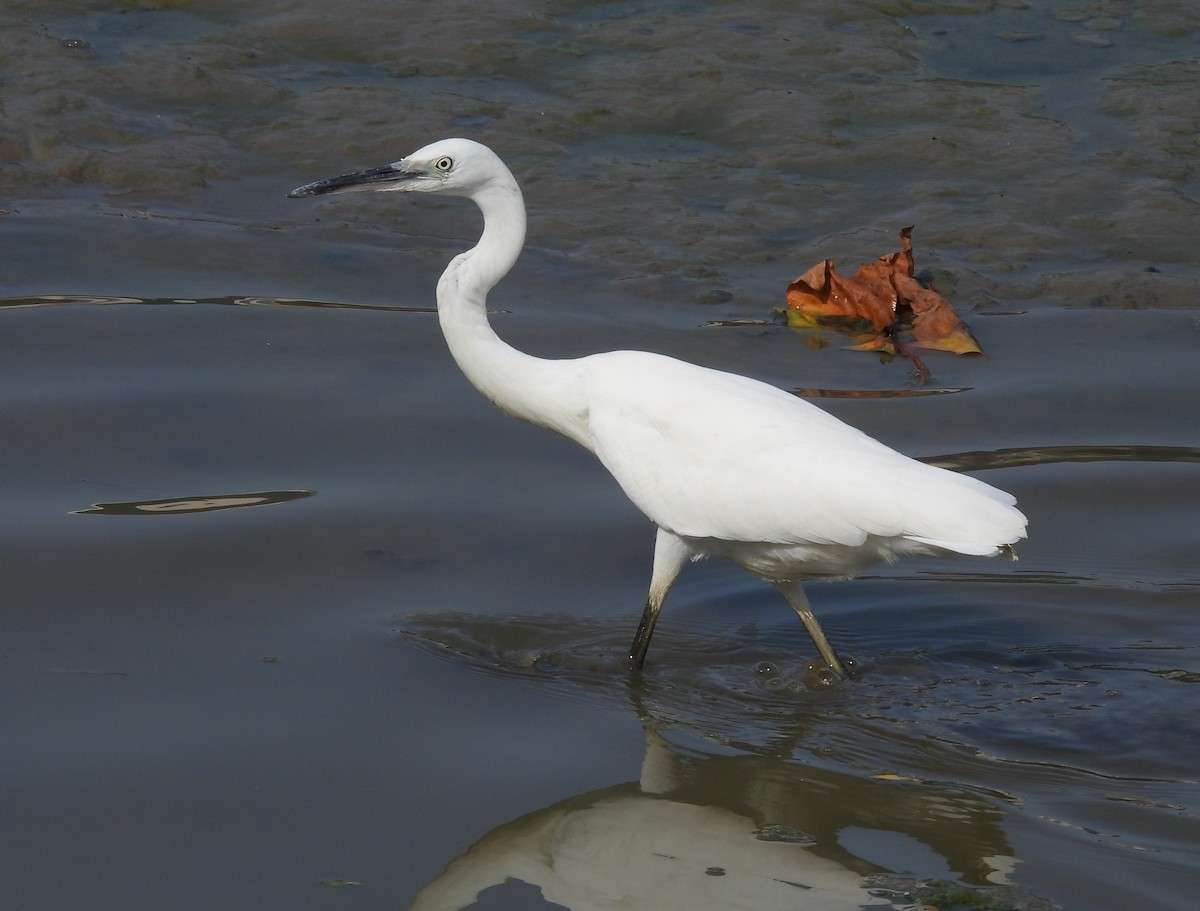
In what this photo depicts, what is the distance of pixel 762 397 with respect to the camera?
506 cm

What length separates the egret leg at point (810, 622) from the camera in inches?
194

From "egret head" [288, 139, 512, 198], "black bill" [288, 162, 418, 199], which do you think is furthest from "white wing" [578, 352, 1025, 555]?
"black bill" [288, 162, 418, 199]

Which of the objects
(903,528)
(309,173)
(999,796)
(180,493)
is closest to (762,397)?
(903,528)

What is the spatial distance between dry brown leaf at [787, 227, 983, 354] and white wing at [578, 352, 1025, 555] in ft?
7.22

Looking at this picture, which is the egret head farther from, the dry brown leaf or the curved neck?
the dry brown leaf

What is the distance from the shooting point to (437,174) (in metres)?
5.20

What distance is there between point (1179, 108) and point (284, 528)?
6415 millimetres

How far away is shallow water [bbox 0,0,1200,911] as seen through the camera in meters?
4.00

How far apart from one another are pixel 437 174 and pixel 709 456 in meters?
1.33

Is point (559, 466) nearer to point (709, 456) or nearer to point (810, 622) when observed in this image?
point (709, 456)

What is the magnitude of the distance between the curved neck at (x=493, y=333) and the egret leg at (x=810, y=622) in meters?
0.85

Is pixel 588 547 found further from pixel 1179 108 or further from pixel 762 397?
pixel 1179 108

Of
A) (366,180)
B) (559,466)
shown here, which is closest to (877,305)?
(559,466)

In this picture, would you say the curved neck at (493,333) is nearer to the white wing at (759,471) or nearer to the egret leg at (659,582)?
the white wing at (759,471)
